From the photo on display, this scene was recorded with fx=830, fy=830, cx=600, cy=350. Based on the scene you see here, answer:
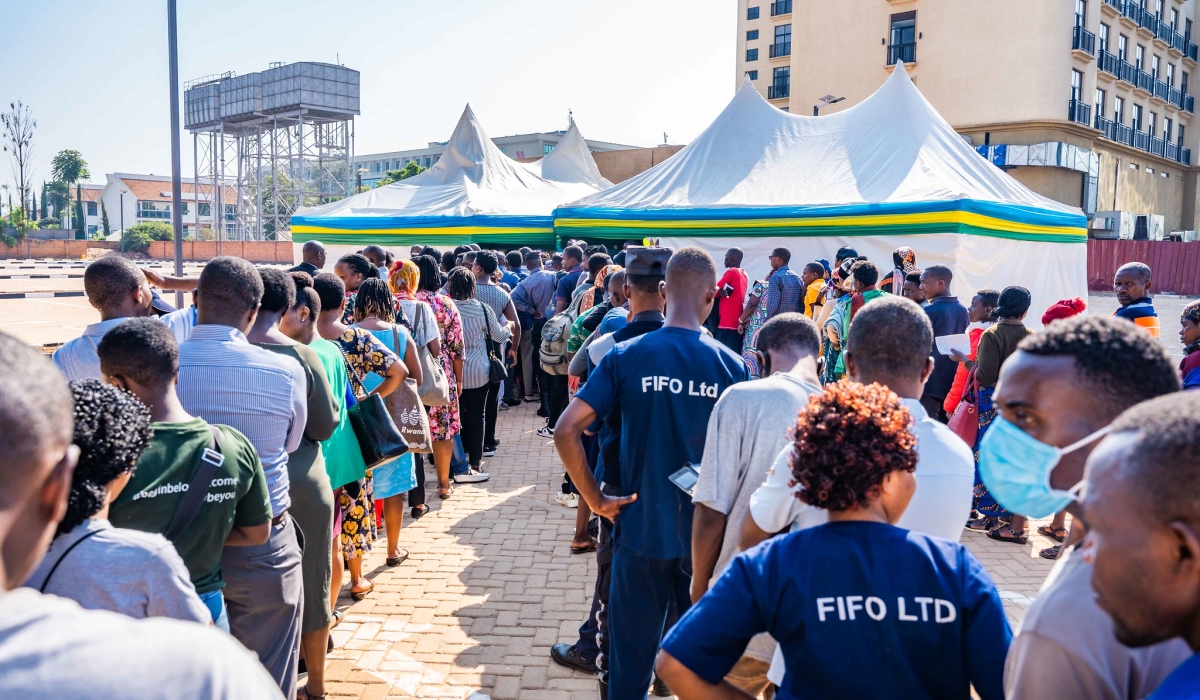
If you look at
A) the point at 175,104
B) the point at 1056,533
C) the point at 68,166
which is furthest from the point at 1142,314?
the point at 68,166

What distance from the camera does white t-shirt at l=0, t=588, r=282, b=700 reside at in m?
0.94

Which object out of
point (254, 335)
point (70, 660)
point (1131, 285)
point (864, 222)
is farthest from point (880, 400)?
point (864, 222)

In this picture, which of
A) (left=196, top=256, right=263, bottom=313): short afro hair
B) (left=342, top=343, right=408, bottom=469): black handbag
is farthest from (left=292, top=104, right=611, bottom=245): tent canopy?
(left=196, top=256, right=263, bottom=313): short afro hair

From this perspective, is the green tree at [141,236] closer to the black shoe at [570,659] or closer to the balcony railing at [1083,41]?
the balcony railing at [1083,41]

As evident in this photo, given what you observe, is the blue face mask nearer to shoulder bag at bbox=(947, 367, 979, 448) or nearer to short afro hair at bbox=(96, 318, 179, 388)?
short afro hair at bbox=(96, 318, 179, 388)

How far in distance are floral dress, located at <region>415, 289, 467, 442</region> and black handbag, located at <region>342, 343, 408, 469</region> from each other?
1959 mm

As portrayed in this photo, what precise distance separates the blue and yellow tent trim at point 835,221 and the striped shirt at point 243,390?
10.1 meters

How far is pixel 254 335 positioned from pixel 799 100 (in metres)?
39.4

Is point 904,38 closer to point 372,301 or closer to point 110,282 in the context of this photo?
point 372,301

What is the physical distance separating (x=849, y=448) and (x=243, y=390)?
2168 millimetres

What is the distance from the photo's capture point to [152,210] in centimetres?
8700

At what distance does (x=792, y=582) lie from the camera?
1.67 metres

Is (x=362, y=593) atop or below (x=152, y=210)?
below

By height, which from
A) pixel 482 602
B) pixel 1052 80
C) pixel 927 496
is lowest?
pixel 482 602
